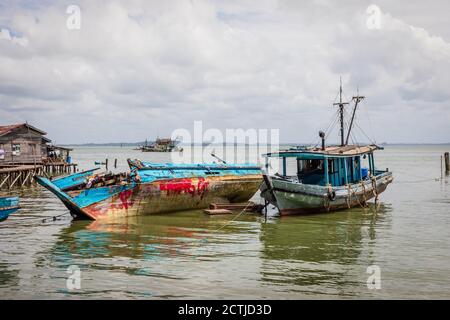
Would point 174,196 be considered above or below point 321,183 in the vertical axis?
below

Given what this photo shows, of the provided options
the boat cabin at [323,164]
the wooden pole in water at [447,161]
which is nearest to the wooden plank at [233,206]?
the boat cabin at [323,164]

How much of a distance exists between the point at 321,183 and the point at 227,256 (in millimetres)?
9411

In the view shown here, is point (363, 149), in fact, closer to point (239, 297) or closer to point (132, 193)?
point (132, 193)

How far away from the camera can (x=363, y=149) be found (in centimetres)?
2300

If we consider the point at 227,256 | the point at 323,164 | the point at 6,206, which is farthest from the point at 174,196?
the point at 6,206

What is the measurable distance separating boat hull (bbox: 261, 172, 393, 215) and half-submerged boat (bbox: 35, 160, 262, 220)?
2.81 m

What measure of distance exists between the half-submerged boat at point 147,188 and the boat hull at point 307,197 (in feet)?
9.21

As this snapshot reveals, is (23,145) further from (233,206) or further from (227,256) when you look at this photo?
(227,256)

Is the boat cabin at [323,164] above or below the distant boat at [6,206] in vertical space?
above

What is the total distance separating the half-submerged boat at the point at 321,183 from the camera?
19250 mm

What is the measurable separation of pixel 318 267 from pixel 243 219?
309 inches

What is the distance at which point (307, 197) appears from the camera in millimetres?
19484

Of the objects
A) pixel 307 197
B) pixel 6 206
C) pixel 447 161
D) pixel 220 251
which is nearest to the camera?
pixel 6 206

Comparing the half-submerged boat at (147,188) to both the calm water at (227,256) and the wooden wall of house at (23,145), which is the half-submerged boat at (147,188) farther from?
the wooden wall of house at (23,145)
